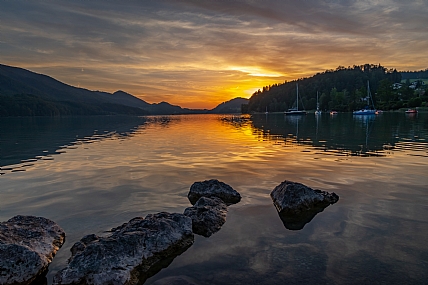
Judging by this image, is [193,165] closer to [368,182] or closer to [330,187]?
[330,187]

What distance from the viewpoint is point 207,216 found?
461 inches

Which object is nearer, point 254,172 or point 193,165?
point 254,172

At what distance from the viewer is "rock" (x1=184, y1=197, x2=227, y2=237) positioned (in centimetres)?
1109

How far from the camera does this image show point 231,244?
394 inches

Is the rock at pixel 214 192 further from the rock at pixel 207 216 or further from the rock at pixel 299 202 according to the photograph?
the rock at pixel 299 202

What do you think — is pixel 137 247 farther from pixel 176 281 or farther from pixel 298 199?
pixel 298 199

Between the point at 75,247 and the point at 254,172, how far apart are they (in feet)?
45.4

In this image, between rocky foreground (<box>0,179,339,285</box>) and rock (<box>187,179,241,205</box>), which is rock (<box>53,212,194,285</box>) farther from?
rock (<box>187,179,241,205</box>)

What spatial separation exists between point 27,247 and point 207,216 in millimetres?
5959

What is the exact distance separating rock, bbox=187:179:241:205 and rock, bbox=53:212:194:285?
4.07 metres

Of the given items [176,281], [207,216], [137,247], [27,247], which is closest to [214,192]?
[207,216]

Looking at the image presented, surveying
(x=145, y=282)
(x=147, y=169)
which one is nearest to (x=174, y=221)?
(x=145, y=282)

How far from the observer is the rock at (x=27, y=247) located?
25.8ft

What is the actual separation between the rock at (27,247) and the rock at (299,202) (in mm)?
8324
